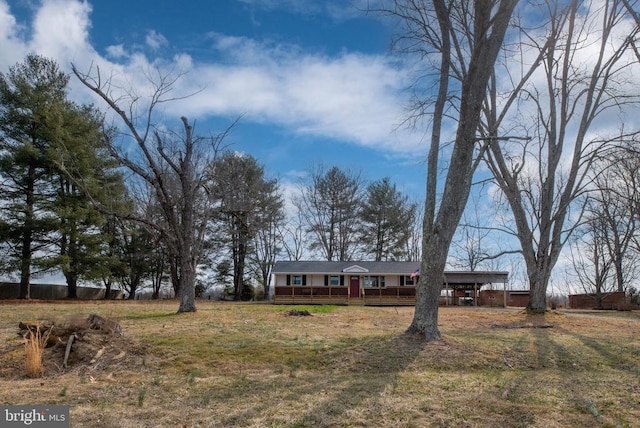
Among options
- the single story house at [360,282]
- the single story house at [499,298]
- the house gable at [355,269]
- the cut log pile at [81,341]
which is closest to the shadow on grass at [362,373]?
the cut log pile at [81,341]

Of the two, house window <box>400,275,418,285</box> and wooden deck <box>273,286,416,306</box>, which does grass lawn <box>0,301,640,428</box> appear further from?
house window <box>400,275,418,285</box>

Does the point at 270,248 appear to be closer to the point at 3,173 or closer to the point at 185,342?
the point at 3,173

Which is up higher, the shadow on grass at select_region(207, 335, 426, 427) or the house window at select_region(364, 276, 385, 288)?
the house window at select_region(364, 276, 385, 288)

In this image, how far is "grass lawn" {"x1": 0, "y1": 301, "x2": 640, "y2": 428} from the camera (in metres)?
4.58

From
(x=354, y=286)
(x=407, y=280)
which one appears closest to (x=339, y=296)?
(x=354, y=286)

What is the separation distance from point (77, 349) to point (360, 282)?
2784cm

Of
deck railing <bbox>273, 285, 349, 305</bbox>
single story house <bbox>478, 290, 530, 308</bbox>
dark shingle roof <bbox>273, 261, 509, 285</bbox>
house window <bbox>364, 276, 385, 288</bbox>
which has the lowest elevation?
single story house <bbox>478, 290, 530, 308</bbox>

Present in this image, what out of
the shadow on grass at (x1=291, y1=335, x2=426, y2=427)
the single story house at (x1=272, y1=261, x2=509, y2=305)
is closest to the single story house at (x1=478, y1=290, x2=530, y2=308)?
the single story house at (x1=272, y1=261, x2=509, y2=305)

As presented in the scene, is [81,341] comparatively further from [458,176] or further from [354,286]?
[354,286]

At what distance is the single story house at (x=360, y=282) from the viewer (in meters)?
31.8

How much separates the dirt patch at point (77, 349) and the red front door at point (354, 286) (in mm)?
26290

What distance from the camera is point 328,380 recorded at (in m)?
6.16

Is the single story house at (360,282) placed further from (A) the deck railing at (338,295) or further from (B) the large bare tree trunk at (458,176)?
(B) the large bare tree trunk at (458,176)

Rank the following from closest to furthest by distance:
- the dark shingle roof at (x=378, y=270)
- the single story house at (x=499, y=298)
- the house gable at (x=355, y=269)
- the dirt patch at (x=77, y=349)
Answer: the dirt patch at (x=77, y=349)
the dark shingle roof at (x=378, y=270)
the house gable at (x=355, y=269)
the single story house at (x=499, y=298)
